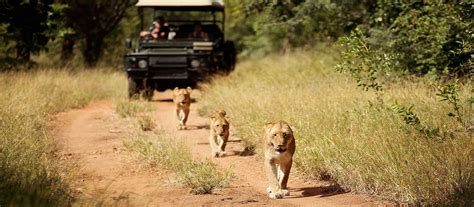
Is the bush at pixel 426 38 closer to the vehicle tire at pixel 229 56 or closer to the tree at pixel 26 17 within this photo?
the vehicle tire at pixel 229 56

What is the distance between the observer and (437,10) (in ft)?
38.3

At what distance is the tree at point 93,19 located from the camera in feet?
81.4

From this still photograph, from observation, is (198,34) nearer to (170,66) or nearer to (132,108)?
(170,66)

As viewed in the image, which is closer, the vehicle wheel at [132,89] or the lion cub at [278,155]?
the lion cub at [278,155]

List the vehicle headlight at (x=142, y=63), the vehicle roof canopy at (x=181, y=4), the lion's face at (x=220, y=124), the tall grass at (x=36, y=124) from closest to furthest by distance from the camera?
the tall grass at (x=36, y=124), the lion's face at (x=220, y=124), the vehicle headlight at (x=142, y=63), the vehicle roof canopy at (x=181, y=4)

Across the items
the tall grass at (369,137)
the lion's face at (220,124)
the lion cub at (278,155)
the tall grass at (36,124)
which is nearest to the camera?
the tall grass at (36,124)

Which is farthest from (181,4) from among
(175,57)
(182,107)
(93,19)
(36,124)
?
(93,19)

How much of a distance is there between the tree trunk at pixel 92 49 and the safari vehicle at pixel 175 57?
333 inches

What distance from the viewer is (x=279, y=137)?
267 inches

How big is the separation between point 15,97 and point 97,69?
1024 cm

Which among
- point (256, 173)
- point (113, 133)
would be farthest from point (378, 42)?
point (256, 173)

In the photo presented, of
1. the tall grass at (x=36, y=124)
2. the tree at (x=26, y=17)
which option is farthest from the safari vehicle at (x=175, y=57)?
the tree at (x=26, y=17)

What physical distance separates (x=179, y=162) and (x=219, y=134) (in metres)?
1.43

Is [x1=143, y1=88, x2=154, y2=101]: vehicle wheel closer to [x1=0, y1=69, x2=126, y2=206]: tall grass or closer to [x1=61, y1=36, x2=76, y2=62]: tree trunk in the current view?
[x1=0, y1=69, x2=126, y2=206]: tall grass
